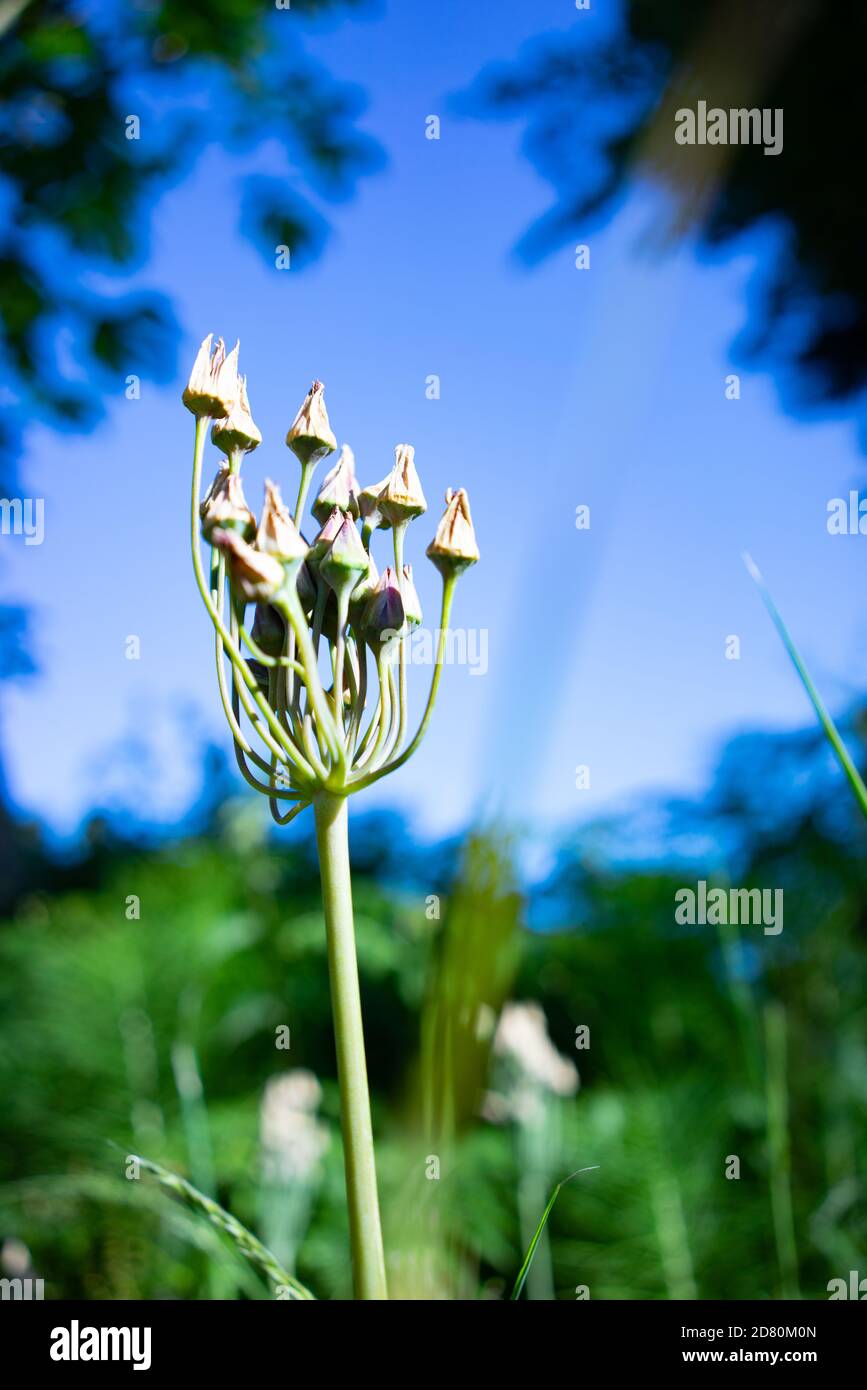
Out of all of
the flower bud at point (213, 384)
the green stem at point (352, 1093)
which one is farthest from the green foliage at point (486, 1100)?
the flower bud at point (213, 384)

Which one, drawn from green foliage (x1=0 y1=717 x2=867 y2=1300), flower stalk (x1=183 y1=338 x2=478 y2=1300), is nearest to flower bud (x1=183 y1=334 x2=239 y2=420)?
flower stalk (x1=183 y1=338 x2=478 y2=1300)

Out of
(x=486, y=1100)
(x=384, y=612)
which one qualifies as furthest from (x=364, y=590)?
(x=486, y=1100)

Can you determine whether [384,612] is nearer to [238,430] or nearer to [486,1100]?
[238,430]

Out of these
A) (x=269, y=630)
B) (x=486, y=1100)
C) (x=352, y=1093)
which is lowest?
(x=486, y=1100)

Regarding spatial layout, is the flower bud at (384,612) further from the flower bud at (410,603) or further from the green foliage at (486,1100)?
the green foliage at (486,1100)

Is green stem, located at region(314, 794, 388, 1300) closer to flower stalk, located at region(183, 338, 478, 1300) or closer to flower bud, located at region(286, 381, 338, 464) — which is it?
flower stalk, located at region(183, 338, 478, 1300)
